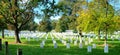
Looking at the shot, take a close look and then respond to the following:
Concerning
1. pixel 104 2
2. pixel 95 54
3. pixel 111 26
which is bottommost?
pixel 95 54

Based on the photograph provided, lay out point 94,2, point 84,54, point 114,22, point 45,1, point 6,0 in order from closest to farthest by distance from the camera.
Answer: point 84,54
point 114,22
point 94,2
point 6,0
point 45,1

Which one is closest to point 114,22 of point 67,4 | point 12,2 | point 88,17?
point 88,17

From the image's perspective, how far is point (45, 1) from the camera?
40031 mm

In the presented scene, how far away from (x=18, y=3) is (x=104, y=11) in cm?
1221

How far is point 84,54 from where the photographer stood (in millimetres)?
21906

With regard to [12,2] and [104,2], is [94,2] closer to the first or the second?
[104,2]

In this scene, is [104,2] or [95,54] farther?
[104,2]

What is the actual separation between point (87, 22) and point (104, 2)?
130 inches

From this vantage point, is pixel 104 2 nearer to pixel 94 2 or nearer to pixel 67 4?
pixel 94 2

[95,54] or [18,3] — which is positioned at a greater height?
[18,3]

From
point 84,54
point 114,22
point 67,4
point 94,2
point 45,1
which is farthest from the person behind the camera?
point 67,4

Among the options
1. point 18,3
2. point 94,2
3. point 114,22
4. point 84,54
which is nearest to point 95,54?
point 84,54

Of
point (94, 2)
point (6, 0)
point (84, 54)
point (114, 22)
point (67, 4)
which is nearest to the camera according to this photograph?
point (84, 54)

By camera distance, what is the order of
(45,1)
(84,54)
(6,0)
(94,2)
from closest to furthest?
(84,54) → (94,2) → (6,0) → (45,1)
